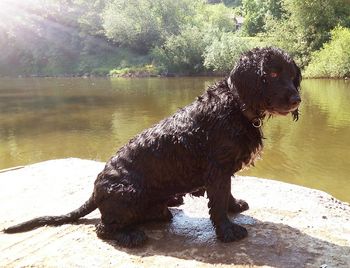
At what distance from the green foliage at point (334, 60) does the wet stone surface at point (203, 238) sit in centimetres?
3536

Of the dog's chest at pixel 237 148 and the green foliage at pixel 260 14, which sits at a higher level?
the green foliage at pixel 260 14

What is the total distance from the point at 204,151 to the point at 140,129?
14.6 meters

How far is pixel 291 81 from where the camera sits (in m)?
4.42

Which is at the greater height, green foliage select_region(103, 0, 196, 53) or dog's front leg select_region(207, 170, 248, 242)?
green foliage select_region(103, 0, 196, 53)

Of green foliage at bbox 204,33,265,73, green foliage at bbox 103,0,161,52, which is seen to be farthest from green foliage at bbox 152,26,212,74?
green foliage at bbox 103,0,161,52

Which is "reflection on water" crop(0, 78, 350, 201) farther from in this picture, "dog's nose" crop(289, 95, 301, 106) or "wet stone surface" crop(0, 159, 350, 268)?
"dog's nose" crop(289, 95, 301, 106)

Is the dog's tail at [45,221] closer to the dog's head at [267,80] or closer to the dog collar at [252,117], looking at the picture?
the dog collar at [252,117]

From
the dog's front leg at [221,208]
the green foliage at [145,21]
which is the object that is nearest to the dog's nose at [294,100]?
the dog's front leg at [221,208]

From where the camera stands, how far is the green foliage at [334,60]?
128ft

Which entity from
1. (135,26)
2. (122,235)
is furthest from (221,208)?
(135,26)

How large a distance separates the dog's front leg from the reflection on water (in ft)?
21.2

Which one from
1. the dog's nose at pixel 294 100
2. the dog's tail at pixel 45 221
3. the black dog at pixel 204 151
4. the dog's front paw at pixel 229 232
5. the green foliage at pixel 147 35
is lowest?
the dog's tail at pixel 45 221

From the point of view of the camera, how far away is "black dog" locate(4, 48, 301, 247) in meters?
4.41

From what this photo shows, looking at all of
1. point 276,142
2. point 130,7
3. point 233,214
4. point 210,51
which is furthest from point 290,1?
point 233,214
